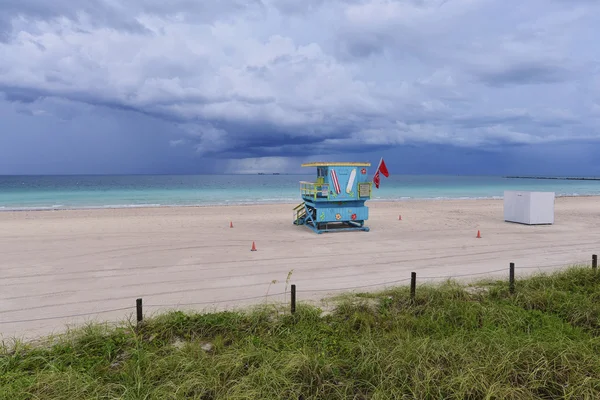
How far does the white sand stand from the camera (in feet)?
29.2

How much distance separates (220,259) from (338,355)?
7861 mm

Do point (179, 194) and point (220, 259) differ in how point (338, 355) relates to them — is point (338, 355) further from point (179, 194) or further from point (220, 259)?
point (179, 194)

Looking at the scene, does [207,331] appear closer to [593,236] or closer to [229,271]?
[229,271]

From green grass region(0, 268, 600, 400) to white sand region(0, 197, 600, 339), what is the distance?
156 centimetres

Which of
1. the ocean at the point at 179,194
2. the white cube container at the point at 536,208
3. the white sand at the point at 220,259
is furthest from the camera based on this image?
the ocean at the point at 179,194

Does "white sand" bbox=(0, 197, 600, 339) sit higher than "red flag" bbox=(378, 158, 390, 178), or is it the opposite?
"red flag" bbox=(378, 158, 390, 178)

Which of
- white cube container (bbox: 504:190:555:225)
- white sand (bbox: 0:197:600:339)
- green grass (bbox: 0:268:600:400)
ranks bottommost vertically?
white sand (bbox: 0:197:600:339)

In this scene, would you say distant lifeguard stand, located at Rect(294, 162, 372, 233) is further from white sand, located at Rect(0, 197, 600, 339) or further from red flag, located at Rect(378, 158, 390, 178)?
white sand, located at Rect(0, 197, 600, 339)

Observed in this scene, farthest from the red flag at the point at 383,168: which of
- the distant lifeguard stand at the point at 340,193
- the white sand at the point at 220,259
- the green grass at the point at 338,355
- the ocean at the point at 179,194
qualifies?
the ocean at the point at 179,194

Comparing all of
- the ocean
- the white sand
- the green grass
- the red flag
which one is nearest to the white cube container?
the white sand

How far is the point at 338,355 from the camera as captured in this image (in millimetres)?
5676

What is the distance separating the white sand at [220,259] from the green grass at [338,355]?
5.12 ft

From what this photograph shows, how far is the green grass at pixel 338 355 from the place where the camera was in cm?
464

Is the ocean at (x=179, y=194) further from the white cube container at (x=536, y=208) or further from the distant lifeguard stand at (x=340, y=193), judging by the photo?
the white cube container at (x=536, y=208)
